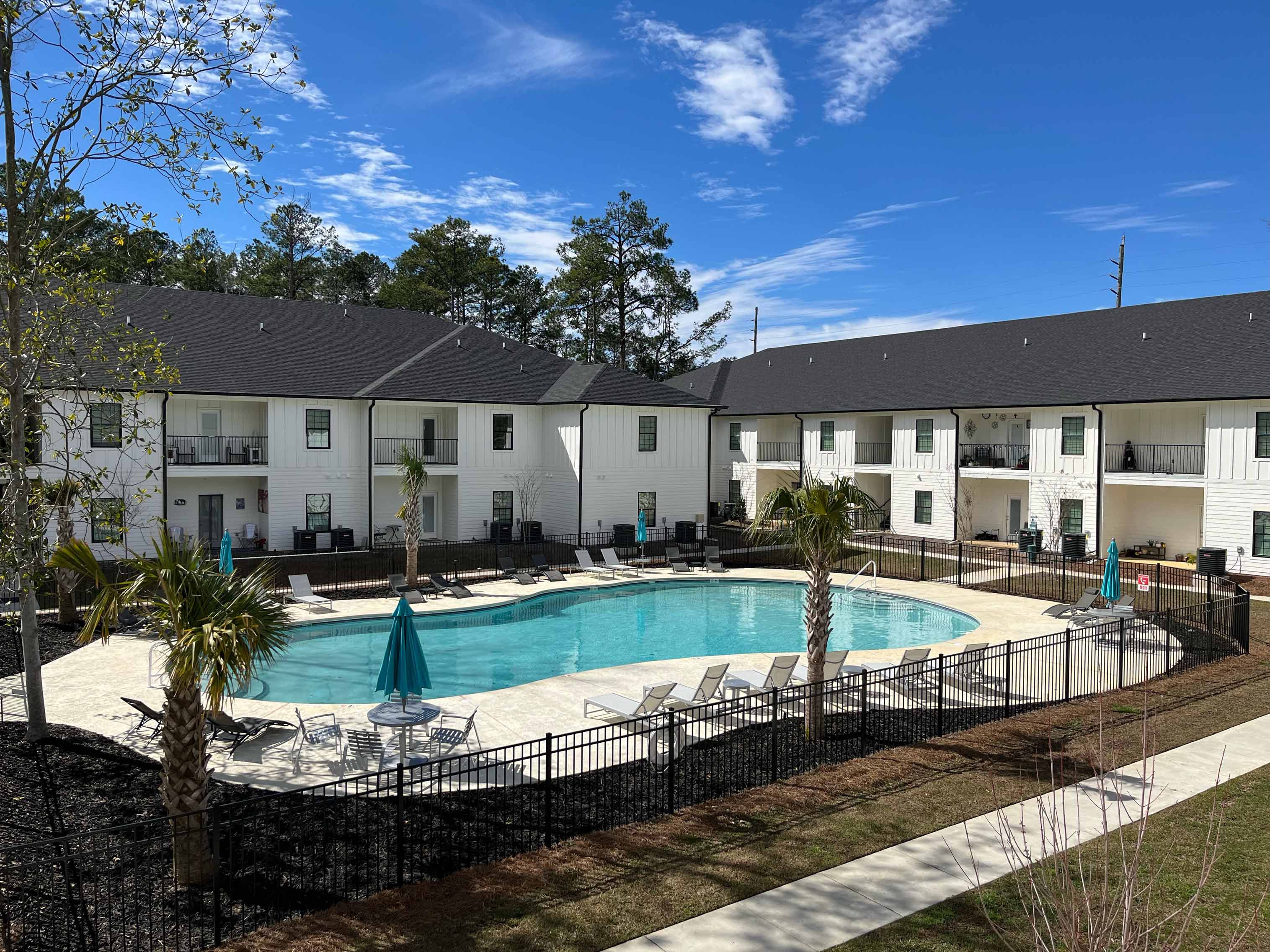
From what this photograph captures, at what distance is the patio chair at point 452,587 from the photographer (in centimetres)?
2608

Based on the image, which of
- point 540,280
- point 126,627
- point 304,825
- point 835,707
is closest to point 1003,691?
point 835,707

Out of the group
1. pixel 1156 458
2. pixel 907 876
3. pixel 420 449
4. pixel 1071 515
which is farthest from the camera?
pixel 420 449

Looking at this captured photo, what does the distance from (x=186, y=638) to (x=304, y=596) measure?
17758 mm

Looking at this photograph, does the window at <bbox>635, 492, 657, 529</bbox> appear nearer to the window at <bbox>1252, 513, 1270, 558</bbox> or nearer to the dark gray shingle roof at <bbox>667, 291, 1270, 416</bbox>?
the dark gray shingle roof at <bbox>667, 291, 1270, 416</bbox>

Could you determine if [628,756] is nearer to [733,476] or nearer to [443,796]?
[443,796]

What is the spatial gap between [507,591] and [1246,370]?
86.9ft

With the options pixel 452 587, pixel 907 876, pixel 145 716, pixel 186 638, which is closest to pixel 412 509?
pixel 452 587

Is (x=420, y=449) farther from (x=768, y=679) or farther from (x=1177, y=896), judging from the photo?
(x=1177, y=896)

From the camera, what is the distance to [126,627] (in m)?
20.9

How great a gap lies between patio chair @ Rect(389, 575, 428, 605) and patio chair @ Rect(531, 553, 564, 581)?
15.0ft

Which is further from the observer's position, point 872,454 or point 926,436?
point 872,454

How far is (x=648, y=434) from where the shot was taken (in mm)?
37656

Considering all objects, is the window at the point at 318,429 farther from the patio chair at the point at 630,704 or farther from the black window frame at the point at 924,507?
the black window frame at the point at 924,507

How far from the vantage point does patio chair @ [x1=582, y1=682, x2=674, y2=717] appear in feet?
46.5
